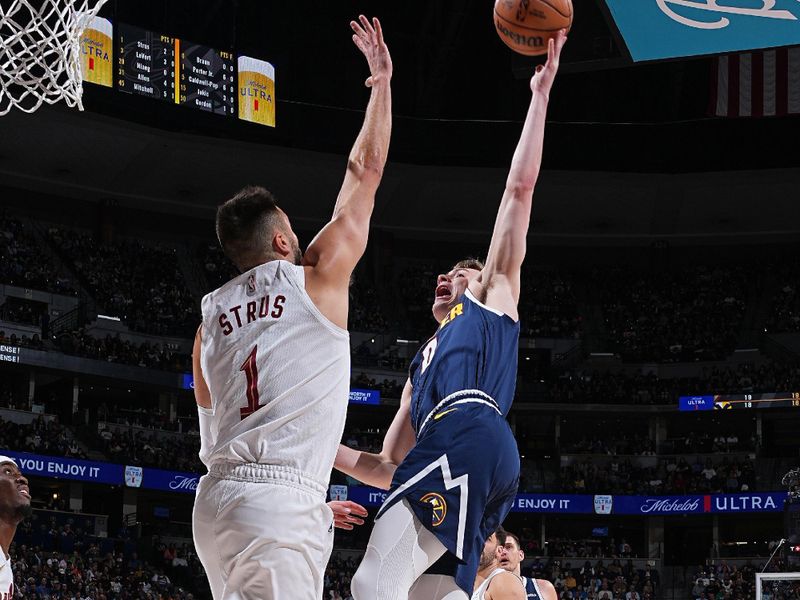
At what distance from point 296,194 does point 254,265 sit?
3129cm

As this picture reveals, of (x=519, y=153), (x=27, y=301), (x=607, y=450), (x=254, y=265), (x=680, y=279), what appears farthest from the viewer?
(x=680, y=279)

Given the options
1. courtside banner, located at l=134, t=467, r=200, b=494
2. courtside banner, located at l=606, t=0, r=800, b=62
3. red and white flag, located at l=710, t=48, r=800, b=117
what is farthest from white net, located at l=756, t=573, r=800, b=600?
courtside banner, located at l=134, t=467, r=200, b=494

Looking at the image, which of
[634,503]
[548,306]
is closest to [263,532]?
[634,503]

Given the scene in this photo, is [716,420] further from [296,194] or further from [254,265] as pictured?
[254,265]

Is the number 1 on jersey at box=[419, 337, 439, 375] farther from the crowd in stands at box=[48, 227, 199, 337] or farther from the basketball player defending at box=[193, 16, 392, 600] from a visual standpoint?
the crowd in stands at box=[48, 227, 199, 337]

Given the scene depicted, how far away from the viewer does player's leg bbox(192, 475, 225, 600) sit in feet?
11.4

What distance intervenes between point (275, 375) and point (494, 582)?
2.73 metres

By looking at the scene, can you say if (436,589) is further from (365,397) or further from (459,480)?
(365,397)

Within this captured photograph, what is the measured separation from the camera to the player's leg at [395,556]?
376 centimetres

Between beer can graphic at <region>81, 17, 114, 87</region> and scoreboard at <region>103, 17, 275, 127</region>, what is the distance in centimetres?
16

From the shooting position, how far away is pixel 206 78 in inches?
1072

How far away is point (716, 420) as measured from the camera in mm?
36062

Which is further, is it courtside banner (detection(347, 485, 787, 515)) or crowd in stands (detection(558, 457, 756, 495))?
crowd in stands (detection(558, 457, 756, 495))

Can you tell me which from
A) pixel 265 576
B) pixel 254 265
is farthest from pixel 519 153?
pixel 265 576
